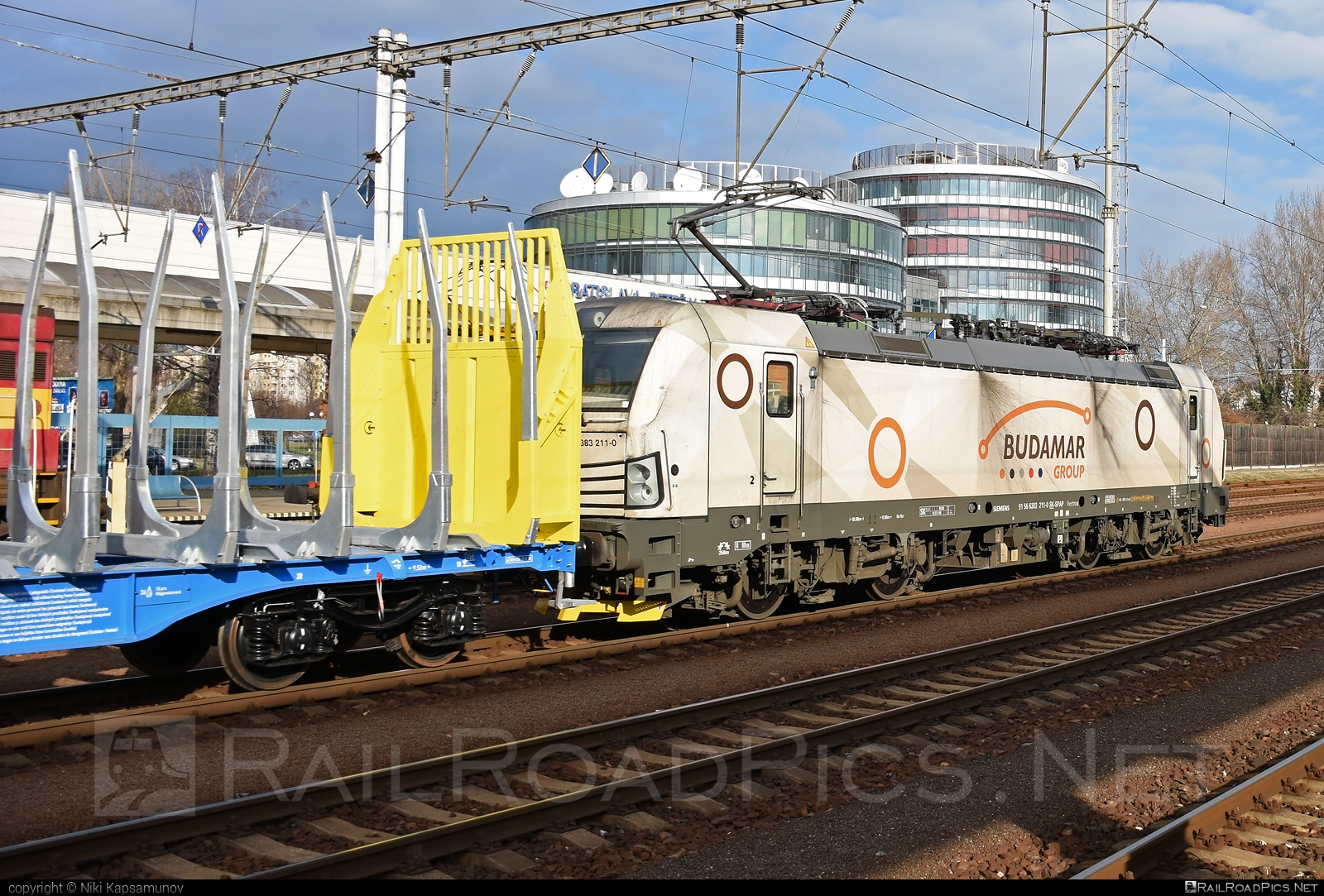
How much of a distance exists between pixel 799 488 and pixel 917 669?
2839mm

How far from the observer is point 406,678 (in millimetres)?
9453

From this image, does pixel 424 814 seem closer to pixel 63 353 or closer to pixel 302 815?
pixel 302 815

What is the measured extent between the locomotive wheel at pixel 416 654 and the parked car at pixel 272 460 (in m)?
22.3

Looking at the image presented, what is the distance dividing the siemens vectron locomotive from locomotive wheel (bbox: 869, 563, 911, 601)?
0.03 meters

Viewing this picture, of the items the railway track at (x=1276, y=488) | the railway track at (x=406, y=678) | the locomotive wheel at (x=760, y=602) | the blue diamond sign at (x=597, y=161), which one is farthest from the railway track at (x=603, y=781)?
the railway track at (x=1276, y=488)

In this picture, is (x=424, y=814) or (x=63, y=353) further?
(x=63, y=353)

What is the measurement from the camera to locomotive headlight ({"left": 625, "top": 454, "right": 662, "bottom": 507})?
10914 mm

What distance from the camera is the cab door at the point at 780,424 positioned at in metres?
12.2

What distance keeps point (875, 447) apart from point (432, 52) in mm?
11868

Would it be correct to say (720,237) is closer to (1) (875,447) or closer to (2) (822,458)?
(1) (875,447)

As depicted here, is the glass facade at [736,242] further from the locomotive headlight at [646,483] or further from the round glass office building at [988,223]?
the locomotive headlight at [646,483]

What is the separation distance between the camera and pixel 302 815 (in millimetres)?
6250

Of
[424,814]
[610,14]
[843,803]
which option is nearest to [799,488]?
[843,803]

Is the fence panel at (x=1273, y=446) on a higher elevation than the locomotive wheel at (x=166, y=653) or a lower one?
higher
